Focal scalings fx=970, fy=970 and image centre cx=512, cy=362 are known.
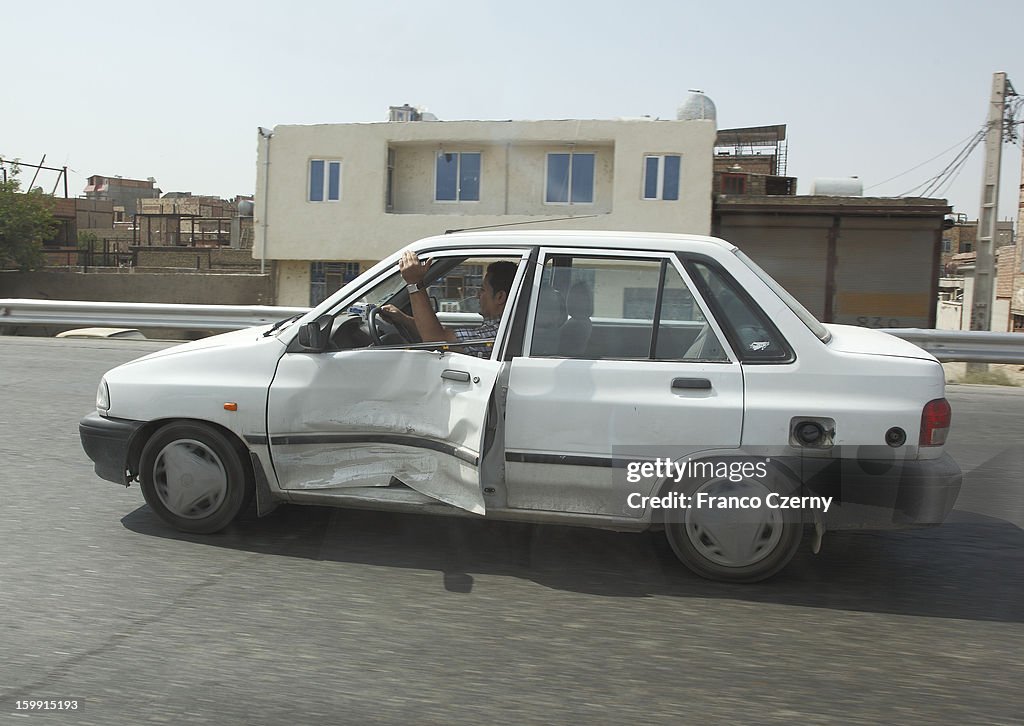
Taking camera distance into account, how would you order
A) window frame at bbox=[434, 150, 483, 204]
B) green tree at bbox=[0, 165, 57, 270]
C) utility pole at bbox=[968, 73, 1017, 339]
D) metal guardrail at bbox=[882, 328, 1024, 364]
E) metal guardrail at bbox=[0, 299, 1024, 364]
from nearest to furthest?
1. metal guardrail at bbox=[882, 328, 1024, 364]
2. metal guardrail at bbox=[0, 299, 1024, 364]
3. utility pole at bbox=[968, 73, 1017, 339]
4. window frame at bbox=[434, 150, 483, 204]
5. green tree at bbox=[0, 165, 57, 270]

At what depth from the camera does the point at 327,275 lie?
116ft

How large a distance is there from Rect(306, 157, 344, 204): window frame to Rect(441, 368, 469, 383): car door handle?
3113cm

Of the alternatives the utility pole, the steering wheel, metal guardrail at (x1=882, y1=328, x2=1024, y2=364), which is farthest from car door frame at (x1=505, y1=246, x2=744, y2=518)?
the utility pole

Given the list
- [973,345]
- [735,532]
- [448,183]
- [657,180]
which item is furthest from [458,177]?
[735,532]

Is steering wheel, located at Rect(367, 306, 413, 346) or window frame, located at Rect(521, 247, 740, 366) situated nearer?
window frame, located at Rect(521, 247, 740, 366)

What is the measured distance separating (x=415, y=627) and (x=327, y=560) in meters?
0.95

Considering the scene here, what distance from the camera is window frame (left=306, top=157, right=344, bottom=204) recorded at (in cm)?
3456

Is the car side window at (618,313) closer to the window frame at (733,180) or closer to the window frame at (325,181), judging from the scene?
Result: the window frame at (325,181)

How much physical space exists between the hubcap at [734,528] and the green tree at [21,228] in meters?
40.4

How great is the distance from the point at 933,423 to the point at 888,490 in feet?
1.14

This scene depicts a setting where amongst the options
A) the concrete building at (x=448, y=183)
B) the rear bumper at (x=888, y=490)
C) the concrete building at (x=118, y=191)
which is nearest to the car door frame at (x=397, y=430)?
the rear bumper at (x=888, y=490)

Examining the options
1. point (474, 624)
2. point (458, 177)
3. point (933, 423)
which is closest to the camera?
point (474, 624)

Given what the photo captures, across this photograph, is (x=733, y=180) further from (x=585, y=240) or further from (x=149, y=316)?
(x=585, y=240)

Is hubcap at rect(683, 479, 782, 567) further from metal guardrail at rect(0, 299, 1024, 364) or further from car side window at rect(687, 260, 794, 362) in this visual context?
metal guardrail at rect(0, 299, 1024, 364)
